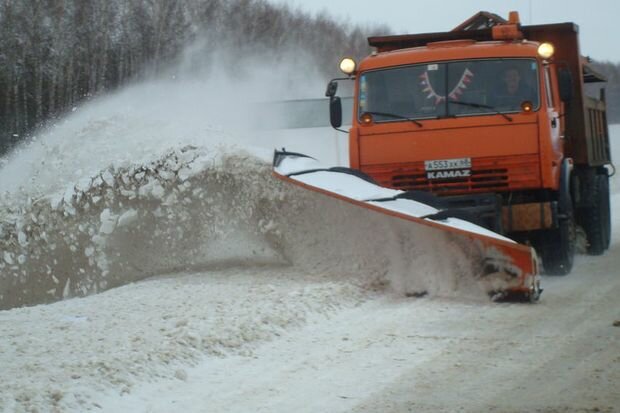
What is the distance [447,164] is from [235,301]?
2857 millimetres

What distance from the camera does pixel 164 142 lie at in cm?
1062

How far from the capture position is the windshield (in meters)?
9.53

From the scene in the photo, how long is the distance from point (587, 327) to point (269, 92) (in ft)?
69.0

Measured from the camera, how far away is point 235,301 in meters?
7.61

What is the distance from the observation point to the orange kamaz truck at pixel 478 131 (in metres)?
9.36

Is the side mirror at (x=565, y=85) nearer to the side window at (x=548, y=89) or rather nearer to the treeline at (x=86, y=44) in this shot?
the side window at (x=548, y=89)

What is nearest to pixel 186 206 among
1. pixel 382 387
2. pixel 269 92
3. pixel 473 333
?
pixel 473 333

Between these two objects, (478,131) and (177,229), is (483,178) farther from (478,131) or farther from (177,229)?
(177,229)

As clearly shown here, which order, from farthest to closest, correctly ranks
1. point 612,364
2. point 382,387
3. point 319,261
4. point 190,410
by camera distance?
point 319,261, point 612,364, point 382,387, point 190,410

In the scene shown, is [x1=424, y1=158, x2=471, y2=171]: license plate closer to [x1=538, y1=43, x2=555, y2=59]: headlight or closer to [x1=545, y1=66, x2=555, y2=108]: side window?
[x1=545, y1=66, x2=555, y2=108]: side window

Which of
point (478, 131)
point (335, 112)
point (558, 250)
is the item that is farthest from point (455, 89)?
point (558, 250)

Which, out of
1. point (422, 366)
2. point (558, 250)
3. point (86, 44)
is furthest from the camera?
point (86, 44)

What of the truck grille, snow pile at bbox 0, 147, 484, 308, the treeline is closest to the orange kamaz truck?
the truck grille

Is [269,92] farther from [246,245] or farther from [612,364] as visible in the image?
[612,364]
